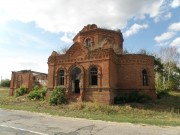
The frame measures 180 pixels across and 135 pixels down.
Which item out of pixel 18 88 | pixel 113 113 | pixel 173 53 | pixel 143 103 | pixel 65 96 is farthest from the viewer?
pixel 173 53

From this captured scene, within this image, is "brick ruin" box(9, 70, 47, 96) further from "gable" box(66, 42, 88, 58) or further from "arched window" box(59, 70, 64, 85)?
"gable" box(66, 42, 88, 58)

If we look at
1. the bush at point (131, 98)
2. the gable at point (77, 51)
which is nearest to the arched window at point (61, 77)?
the gable at point (77, 51)

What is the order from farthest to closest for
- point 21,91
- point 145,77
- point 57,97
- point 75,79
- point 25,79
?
point 25,79 < point 21,91 < point 145,77 < point 75,79 < point 57,97

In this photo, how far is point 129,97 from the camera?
2192 centimetres

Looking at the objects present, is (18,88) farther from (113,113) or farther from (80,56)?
(113,113)

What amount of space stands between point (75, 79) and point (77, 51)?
10.7 ft

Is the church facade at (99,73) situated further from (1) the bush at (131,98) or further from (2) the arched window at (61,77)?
(1) the bush at (131,98)

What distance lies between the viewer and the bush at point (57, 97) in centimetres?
2180

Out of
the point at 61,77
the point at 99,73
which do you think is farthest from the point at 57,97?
the point at 99,73

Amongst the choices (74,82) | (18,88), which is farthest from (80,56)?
(18,88)

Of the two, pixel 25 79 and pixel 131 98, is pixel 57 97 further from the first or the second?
pixel 25 79

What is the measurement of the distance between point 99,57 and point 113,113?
271 inches

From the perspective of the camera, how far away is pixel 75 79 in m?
23.4

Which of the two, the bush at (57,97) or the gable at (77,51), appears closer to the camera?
the bush at (57,97)
